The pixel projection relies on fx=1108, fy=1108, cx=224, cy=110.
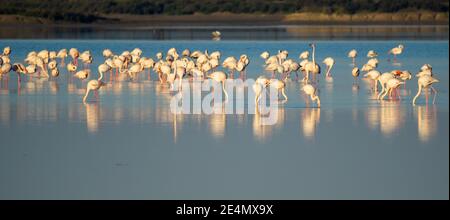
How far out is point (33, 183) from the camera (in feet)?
34.5

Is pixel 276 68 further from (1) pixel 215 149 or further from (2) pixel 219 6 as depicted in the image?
(2) pixel 219 6

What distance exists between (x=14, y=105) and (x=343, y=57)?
14.7 m

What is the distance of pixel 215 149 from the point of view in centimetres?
1224

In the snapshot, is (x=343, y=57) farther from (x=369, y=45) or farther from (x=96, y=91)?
(x=96, y=91)

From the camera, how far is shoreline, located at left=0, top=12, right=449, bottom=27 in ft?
181

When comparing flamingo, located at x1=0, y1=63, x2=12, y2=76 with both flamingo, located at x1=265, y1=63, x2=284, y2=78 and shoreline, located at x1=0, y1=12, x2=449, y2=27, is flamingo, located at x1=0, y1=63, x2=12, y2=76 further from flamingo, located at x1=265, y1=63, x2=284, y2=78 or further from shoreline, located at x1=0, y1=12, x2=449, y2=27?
shoreline, located at x1=0, y1=12, x2=449, y2=27

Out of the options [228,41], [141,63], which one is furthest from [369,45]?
[141,63]

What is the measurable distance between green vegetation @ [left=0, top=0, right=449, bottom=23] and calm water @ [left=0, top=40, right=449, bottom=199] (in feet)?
150

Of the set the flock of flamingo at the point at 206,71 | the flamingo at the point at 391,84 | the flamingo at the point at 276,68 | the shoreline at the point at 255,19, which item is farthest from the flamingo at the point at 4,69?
the shoreline at the point at 255,19

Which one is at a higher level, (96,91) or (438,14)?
(438,14)

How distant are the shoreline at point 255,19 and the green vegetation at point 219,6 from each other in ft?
3.41

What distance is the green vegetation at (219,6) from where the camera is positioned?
208 ft

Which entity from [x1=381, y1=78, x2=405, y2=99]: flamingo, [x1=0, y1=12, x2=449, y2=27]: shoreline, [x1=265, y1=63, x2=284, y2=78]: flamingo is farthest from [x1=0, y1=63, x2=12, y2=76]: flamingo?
[x1=0, y1=12, x2=449, y2=27]: shoreline

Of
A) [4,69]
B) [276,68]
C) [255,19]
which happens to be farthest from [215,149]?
[255,19]
